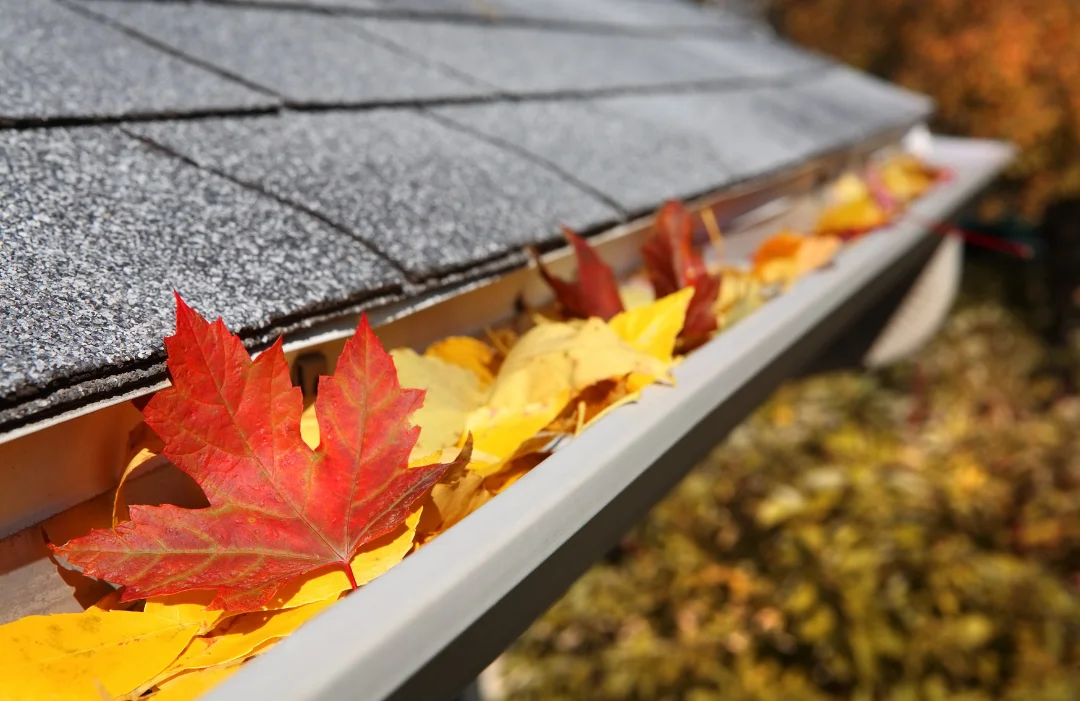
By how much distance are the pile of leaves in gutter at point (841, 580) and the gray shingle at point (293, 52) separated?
2.09 metres

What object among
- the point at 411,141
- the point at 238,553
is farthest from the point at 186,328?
the point at 411,141

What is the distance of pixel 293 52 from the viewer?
1.29 metres

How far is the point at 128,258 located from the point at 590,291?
1.75 ft

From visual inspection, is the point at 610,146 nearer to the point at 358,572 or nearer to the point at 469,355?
the point at 469,355

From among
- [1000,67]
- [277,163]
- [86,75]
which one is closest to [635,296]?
[277,163]

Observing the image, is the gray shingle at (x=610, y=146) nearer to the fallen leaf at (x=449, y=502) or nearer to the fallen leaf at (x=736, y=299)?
the fallen leaf at (x=736, y=299)

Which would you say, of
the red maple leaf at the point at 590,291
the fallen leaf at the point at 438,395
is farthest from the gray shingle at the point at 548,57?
the fallen leaf at the point at 438,395

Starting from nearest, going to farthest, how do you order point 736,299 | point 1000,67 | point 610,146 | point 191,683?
point 191,683
point 736,299
point 610,146
point 1000,67

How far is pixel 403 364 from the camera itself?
83cm

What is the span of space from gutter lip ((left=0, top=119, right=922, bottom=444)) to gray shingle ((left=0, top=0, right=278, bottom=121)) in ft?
1.28

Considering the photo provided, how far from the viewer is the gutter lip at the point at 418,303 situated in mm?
544

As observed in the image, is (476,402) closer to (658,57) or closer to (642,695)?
(658,57)

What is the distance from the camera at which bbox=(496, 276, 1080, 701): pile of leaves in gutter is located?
2.55 m

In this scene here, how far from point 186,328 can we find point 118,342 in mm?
56
